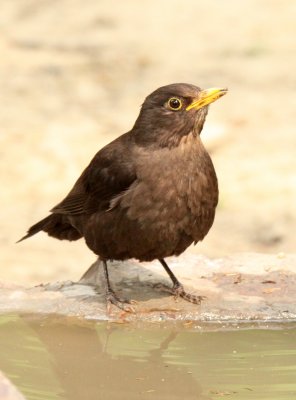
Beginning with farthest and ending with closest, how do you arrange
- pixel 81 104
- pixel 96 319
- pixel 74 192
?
pixel 81 104 < pixel 74 192 < pixel 96 319

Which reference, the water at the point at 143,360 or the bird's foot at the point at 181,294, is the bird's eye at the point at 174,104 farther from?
the water at the point at 143,360

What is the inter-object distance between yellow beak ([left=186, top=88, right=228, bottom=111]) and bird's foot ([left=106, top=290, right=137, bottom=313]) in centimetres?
115

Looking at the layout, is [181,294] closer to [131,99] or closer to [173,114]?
[173,114]

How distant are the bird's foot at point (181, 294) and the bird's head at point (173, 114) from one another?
859 mm

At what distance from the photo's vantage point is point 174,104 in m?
6.86

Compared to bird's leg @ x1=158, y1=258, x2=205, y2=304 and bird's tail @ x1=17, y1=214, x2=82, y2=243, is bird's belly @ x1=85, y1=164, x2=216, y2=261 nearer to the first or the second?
bird's leg @ x1=158, y1=258, x2=205, y2=304

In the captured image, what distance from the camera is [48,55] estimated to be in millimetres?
15320

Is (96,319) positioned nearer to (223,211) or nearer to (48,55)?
(223,211)

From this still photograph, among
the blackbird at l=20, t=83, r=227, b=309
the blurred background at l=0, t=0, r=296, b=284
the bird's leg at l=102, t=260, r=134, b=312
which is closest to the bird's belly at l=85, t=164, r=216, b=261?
the blackbird at l=20, t=83, r=227, b=309

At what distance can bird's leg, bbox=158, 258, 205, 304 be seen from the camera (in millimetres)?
6855

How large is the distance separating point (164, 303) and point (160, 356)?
90 cm

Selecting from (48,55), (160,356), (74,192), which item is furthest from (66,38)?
(160,356)

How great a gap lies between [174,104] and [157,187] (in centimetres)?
56

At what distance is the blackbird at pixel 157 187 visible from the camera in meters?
6.60
